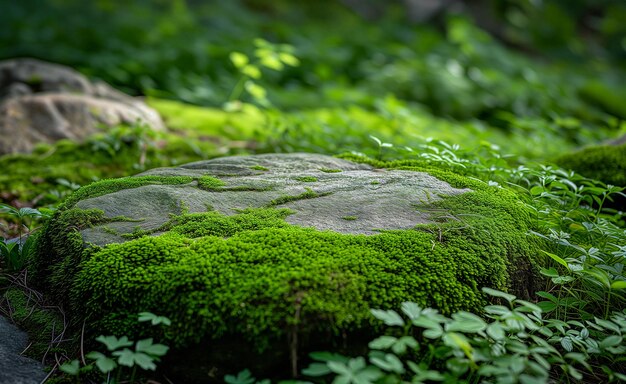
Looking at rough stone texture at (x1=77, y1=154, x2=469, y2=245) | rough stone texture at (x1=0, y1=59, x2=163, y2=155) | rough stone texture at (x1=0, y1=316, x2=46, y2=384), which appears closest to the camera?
rough stone texture at (x1=0, y1=316, x2=46, y2=384)

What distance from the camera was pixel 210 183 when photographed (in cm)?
228

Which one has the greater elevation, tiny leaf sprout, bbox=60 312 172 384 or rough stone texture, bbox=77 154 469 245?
rough stone texture, bbox=77 154 469 245

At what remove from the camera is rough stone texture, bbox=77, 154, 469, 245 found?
1949 millimetres

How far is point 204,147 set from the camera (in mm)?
4117

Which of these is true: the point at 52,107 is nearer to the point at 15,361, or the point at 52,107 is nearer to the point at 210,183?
the point at 210,183

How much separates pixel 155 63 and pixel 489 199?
5713mm

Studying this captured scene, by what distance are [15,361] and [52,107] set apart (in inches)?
119

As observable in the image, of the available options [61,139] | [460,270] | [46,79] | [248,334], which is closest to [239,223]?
[248,334]

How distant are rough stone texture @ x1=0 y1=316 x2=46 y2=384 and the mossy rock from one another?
0.62 ft

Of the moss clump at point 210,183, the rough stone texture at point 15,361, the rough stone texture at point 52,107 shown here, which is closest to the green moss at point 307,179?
the moss clump at point 210,183

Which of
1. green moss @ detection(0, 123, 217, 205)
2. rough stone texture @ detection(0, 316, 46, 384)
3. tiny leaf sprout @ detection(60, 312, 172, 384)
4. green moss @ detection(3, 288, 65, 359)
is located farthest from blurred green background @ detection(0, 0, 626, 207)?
tiny leaf sprout @ detection(60, 312, 172, 384)

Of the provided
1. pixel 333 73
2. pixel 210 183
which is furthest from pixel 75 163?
pixel 333 73

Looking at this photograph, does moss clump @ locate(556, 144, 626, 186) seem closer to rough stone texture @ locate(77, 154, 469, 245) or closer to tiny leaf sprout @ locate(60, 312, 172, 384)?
rough stone texture @ locate(77, 154, 469, 245)

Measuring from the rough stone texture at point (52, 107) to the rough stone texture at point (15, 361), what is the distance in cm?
232
